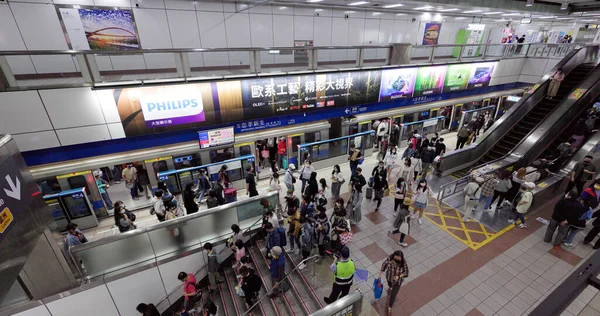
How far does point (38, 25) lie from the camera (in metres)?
9.16

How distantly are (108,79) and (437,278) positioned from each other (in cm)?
1050

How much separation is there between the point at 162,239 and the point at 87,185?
4.64 m

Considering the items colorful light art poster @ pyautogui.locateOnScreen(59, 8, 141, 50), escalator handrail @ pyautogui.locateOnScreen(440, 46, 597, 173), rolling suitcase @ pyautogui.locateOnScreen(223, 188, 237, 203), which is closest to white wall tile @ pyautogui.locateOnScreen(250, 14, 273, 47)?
colorful light art poster @ pyautogui.locateOnScreen(59, 8, 141, 50)

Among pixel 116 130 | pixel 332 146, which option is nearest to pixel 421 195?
pixel 332 146

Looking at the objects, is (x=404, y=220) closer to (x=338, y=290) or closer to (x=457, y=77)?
(x=338, y=290)

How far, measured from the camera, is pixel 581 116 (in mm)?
12164

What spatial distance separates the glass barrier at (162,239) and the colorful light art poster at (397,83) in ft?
26.2

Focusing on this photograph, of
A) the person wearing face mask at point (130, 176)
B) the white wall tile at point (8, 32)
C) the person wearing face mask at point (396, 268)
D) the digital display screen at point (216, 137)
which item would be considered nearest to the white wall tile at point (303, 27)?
the digital display screen at point (216, 137)

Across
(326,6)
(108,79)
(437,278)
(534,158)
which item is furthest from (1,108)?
(534,158)

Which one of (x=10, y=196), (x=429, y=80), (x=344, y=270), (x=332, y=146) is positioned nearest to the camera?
(x=10, y=196)

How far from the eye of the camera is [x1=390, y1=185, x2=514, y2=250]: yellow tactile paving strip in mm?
7520

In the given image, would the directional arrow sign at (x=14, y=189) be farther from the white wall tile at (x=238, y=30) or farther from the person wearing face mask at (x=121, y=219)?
the white wall tile at (x=238, y=30)

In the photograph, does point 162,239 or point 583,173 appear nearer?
point 162,239

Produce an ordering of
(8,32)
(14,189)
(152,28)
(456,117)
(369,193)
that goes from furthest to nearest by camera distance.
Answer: (456,117), (152,28), (369,193), (8,32), (14,189)
